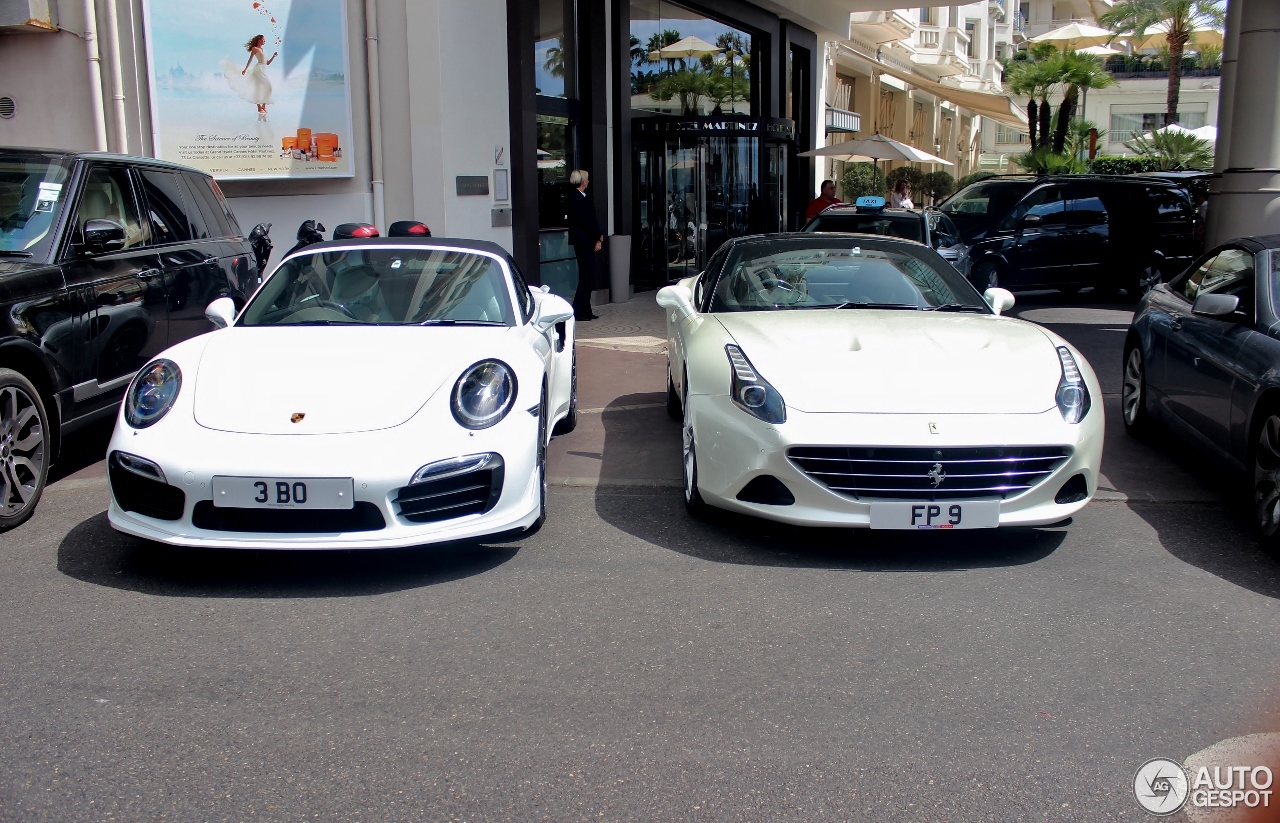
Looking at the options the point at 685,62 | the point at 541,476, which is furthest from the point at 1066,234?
the point at 541,476

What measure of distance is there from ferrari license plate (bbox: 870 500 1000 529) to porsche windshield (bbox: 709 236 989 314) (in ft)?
6.16

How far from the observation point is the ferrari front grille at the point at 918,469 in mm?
4680

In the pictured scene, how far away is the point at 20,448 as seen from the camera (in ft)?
17.8

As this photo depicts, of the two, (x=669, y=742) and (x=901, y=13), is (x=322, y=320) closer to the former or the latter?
(x=669, y=742)

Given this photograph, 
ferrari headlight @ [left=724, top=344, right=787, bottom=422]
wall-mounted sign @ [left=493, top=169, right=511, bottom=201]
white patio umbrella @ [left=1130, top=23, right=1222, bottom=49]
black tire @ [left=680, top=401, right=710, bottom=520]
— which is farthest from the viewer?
white patio umbrella @ [left=1130, top=23, right=1222, bottom=49]

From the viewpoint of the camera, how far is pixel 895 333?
5.59 metres

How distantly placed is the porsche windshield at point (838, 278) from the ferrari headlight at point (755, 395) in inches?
48.9

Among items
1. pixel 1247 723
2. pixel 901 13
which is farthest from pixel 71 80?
pixel 901 13

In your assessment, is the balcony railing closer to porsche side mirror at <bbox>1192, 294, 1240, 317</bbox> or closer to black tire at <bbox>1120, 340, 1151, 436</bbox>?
black tire at <bbox>1120, 340, 1151, 436</bbox>

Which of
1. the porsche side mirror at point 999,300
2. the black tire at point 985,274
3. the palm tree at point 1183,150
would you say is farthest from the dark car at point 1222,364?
the palm tree at point 1183,150

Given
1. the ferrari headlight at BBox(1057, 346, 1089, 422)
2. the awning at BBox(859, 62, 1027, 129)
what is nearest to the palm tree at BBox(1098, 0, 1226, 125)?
the awning at BBox(859, 62, 1027, 129)

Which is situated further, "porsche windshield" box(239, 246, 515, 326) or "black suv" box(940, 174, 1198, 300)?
"black suv" box(940, 174, 1198, 300)

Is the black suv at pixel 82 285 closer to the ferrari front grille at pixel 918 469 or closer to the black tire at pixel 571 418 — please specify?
the black tire at pixel 571 418

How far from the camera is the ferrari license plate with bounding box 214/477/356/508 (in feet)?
14.1
